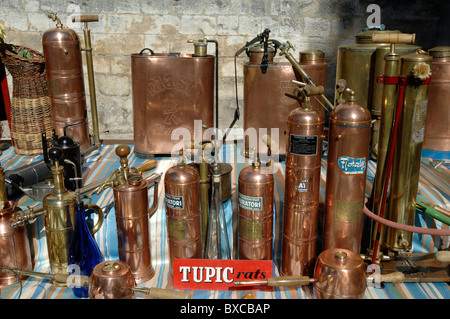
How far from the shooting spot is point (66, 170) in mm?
2338

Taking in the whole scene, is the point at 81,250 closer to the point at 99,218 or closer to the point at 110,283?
the point at 99,218

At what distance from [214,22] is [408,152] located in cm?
239

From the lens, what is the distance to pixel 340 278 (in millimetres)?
1785

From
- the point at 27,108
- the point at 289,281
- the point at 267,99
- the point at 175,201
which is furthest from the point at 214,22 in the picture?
the point at 289,281

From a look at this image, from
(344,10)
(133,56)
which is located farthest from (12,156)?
(344,10)

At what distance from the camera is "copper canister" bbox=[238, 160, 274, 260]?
1.98 metres

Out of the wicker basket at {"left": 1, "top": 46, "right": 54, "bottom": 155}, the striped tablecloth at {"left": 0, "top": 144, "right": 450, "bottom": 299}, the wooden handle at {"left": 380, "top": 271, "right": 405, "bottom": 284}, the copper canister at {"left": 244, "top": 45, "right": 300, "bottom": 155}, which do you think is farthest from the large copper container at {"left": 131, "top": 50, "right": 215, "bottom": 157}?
the wooden handle at {"left": 380, "top": 271, "right": 405, "bottom": 284}

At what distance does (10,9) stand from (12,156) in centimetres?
152

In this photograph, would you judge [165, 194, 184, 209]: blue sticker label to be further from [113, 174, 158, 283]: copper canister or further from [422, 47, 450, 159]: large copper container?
[422, 47, 450, 159]: large copper container

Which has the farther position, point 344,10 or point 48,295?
point 344,10

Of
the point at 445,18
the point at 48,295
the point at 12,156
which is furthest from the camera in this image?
the point at 445,18

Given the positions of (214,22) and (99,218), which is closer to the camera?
(99,218)

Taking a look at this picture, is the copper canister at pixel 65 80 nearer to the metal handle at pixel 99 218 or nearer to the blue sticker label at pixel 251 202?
the metal handle at pixel 99 218

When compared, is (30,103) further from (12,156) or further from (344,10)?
(344,10)
